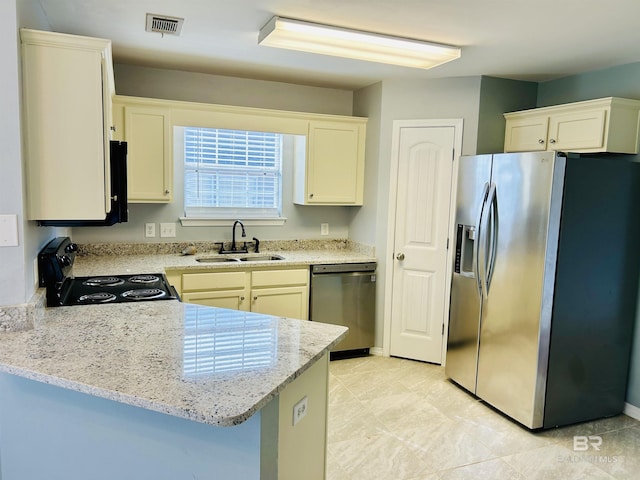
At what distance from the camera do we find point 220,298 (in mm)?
3553

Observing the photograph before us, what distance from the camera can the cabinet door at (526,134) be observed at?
340 cm

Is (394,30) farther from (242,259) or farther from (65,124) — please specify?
(242,259)

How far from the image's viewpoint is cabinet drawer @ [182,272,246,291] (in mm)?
3439

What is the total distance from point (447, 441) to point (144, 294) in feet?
6.36

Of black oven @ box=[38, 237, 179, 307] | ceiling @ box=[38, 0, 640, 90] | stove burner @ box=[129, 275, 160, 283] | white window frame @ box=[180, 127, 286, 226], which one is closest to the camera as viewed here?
black oven @ box=[38, 237, 179, 307]

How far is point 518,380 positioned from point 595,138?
65.3 inches

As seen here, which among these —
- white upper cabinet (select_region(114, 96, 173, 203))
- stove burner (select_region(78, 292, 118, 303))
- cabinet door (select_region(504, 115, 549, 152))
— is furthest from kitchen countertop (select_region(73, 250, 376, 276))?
cabinet door (select_region(504, 115, 549, 152))

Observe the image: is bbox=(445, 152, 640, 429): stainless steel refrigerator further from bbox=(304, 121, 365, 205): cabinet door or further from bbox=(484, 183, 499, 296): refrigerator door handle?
bbox=(304, 121, 365, 205): cabinet door

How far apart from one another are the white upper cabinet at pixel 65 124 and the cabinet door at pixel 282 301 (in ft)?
5.75

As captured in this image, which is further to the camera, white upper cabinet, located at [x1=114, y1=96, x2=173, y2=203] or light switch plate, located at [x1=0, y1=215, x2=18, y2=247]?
white upper cabinet, located at [x1=114, y1=96, x2=173, y2=203]

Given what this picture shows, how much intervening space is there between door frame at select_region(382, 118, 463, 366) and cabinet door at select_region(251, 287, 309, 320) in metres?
0.73

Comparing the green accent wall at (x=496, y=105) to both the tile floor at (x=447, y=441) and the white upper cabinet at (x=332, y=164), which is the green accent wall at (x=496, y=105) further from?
the tile floor at (x=447, y=441)

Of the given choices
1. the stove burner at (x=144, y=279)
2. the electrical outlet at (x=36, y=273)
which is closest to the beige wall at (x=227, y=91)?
the stove burner at (x=144, y=279)

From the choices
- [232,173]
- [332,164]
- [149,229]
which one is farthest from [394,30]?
[149,229]
